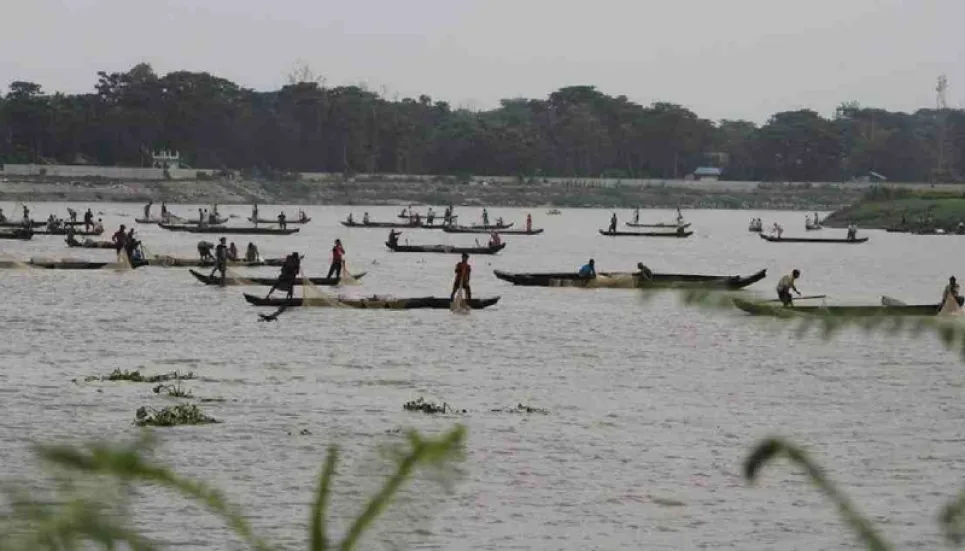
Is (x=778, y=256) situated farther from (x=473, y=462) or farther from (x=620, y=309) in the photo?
(x=473, y=462)

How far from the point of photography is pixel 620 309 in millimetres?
57812

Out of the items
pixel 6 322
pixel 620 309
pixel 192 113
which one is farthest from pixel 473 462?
pixel 192 113

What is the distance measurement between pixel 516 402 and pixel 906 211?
12310 centimetres

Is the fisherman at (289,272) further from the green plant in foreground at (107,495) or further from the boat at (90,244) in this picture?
the green plant in foreground at (107,495)

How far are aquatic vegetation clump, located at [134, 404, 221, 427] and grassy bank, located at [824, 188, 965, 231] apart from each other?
11842cm

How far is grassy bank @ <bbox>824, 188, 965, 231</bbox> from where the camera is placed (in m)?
140

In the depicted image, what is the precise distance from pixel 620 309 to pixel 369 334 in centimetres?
1504

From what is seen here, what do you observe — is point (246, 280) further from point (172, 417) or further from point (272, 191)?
point (272, 191)

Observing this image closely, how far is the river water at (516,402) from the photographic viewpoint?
789 inches

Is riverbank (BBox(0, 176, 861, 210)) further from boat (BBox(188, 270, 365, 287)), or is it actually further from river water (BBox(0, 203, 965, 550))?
boat (BBox(188, 270, 365, 287))

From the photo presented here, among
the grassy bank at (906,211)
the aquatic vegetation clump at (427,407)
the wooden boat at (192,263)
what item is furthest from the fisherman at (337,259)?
the grassy bank at (906,211)

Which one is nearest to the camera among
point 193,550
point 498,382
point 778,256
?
point 193,550

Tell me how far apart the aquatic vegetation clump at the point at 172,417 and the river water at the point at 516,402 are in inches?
17.6

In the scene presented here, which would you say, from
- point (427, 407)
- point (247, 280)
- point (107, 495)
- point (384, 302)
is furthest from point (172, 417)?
point (247, 280)
